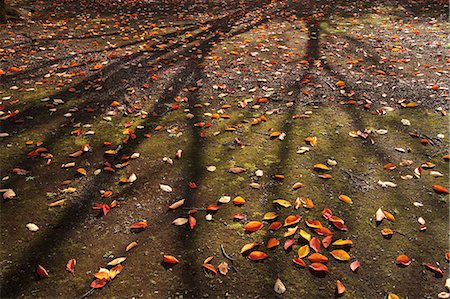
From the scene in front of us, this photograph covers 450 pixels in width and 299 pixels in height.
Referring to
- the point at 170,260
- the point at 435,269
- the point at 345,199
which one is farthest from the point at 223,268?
the point at 435,269

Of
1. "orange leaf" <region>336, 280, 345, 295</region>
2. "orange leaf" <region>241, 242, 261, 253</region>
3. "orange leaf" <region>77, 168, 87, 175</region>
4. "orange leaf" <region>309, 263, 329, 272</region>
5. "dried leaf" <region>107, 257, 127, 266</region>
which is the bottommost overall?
"orange leaf" <region>336, 280, 345, 295</region>

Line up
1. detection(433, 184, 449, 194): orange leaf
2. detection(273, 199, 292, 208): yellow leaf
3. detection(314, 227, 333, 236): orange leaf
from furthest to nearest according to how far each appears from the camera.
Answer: detection(433, 184, 449, 194): orange leaf, detection(273, 199, 292, 208): yellow leaf, detection(314, 227, 333, 236): orange leaf

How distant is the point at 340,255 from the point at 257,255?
598mm

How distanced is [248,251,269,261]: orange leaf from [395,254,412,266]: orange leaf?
93 centimetres

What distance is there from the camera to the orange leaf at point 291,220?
9.00 ft

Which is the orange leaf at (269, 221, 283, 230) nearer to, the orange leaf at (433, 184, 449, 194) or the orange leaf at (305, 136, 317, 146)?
the orange leaf at (305, 136, 317, 146)

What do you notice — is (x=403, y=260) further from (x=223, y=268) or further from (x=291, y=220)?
(x=223, y=268)

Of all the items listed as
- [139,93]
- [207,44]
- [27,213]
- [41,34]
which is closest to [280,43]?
[207,44]

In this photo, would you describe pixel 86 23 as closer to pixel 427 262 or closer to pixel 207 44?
pixel 207 44

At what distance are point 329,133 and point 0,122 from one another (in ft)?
12.8

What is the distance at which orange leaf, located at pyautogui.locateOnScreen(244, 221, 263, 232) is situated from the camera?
8.92 feet

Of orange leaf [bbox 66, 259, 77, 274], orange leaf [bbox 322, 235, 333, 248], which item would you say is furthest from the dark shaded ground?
orange leaf [bbox 322, 235, 333, 248]

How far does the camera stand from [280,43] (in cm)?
686

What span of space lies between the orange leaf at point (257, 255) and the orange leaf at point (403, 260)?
93 centimetres
